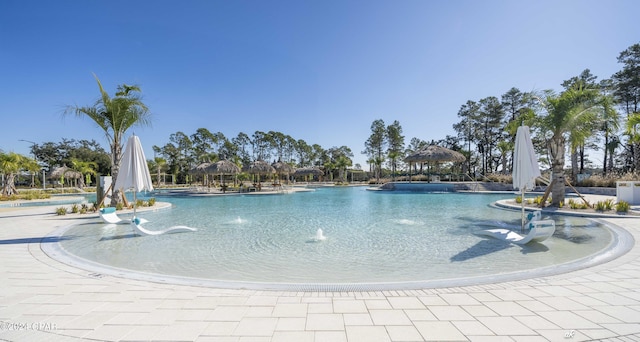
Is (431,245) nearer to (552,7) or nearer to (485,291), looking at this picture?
(485,291)

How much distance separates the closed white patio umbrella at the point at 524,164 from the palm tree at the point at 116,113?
13049 millimetres

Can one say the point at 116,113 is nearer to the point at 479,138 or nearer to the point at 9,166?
the point at 9,166

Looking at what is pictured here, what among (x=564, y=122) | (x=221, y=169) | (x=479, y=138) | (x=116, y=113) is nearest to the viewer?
(x=564, y=122)

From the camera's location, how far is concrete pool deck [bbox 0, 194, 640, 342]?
2.20m

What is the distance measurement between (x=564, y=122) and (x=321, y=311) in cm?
1200

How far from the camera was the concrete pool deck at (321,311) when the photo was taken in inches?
86.6

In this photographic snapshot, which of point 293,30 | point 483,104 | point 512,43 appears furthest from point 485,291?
point 483,104

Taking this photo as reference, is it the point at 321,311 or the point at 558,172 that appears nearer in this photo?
the point at 321,311

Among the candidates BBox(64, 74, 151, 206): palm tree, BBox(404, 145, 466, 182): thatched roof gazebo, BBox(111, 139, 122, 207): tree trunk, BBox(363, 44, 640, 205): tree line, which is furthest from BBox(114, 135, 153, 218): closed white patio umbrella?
BBox(404, 145, 466, 182): thatched roof gazebo

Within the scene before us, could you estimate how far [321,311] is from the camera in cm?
263

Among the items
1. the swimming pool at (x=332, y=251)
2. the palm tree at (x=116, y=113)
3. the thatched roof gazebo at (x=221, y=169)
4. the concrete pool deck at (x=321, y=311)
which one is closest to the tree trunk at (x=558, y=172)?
the swimming pool at (x=332, y=251)

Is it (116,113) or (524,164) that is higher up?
(116,113)

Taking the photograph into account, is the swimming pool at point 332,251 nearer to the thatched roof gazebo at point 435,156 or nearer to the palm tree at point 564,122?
the palm tree at point 564,122

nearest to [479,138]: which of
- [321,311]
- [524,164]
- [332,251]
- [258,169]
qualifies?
[258,169]
